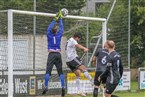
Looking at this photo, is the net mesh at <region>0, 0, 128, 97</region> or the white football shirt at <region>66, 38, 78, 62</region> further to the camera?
the net mesh at <region>0, 0, 128, 97</region>

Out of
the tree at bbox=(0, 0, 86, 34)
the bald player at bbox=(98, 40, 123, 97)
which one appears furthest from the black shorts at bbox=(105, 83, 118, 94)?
the tree at bbox=(0, 0, 86, 34)

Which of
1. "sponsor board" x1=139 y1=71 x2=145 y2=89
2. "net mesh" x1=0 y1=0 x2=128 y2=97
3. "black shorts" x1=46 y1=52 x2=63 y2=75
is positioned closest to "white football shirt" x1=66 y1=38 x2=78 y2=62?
"black shorts" x1=46 y1=52 x2=63 y2=75

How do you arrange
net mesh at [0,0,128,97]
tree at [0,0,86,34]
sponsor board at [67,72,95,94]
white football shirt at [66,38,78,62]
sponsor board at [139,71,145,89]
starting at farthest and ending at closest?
sponsor board at [139,71,145,89]
sponsor board at [67,72,95,94]
tree at [0,0,86,34]
net mesh at [0,0,128,97]
white football shirt at [66,38,78,62]

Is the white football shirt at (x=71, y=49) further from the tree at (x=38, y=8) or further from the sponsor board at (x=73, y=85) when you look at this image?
the sponsor board at (x=73, y=85)

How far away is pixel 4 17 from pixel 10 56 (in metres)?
3.95

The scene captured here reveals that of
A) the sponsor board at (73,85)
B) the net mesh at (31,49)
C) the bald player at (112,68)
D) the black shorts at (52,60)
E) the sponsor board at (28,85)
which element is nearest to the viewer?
the bald player at (112,68)

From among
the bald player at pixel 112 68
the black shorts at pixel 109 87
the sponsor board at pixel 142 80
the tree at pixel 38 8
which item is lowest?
the sponsor board at pixel 142 80

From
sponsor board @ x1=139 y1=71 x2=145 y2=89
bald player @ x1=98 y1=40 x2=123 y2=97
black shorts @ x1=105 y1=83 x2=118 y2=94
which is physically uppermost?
bald player @ x1=98 y1=40 x2=123 y2=97

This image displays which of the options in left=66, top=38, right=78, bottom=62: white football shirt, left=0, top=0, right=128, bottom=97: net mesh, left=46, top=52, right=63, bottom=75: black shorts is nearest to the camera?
left=46, top=52, right=63, bottom=75: black shorts

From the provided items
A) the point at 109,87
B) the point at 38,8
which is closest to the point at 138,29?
the point at 38,8

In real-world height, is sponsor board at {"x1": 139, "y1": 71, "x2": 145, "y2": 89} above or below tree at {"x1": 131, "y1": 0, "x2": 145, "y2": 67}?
below

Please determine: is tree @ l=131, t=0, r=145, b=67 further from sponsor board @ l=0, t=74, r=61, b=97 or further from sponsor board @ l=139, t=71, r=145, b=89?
sponsor board @ l=0, t=74, r=61, b=97

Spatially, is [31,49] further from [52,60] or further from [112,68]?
[112,68]

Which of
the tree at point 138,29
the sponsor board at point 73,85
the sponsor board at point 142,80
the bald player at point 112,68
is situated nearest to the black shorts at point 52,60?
the bald player at point 112,68
